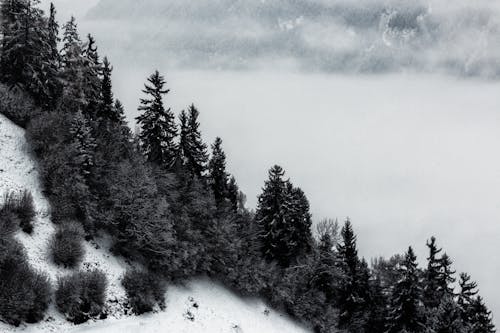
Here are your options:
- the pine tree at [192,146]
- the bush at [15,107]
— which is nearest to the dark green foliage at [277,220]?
the pine tree at [192,146]

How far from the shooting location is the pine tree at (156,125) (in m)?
57.3

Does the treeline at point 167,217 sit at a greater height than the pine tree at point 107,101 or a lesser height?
lesser

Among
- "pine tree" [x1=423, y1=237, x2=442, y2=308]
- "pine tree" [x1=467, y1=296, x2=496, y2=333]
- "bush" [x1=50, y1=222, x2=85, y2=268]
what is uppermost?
"pine tree" [x1=423, y1=237, x2=442, y2=308]

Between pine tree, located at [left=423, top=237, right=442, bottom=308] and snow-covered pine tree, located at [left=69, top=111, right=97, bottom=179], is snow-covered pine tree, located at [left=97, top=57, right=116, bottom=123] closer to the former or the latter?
snow-covered pine tree, located at [left=69, top=111, right=97, bottom=179]

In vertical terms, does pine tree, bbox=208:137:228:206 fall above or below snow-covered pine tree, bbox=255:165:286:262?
above

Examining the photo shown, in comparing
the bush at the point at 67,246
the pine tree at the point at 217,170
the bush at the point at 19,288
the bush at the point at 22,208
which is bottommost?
the bush at the point at 19,288

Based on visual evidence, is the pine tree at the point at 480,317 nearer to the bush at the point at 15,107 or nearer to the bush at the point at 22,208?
the bush at the point at 22,208

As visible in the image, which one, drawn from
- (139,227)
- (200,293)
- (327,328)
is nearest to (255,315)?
(200,293)

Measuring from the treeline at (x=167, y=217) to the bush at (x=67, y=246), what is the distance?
0.13 meters

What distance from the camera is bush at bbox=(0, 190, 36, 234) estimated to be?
34609 mm

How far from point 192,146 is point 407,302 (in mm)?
30787

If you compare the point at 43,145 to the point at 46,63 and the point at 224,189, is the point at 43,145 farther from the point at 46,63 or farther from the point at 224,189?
the point at 224,189

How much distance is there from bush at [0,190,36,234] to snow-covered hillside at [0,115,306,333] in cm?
66

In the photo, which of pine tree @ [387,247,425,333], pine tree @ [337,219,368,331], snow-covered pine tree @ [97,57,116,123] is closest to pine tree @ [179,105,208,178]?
snow-covered pine tree @ [97,57,116,123]
